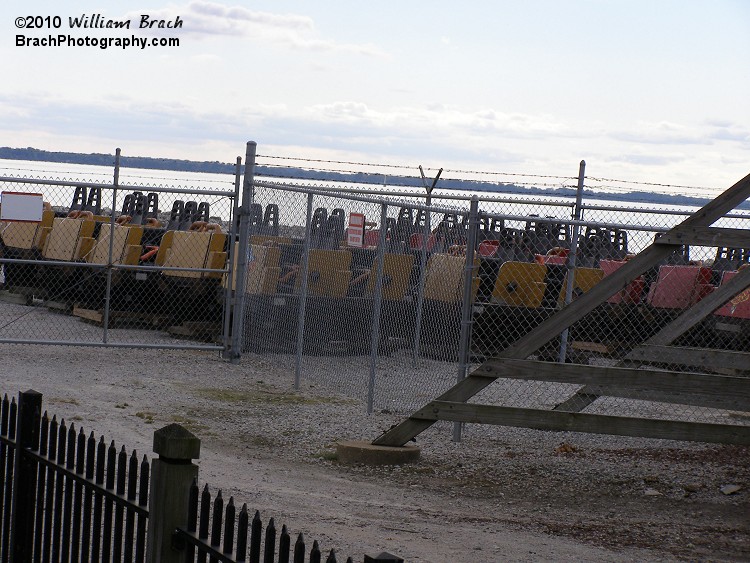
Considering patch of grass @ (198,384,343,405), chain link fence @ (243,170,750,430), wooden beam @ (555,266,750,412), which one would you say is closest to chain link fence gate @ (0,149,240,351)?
chain link fence @ (243,170,750,430)

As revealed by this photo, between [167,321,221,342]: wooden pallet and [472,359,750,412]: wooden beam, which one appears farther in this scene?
[167,321,221,342]: wooden pallet

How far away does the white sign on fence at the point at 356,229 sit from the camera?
13.1 metres

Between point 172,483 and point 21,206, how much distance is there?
35.8ft

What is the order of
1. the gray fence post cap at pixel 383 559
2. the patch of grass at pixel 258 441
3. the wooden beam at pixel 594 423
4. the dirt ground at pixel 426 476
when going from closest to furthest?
1. the gray fence post cap at pixel 383 559
2. the dirt ground at pixel 426 476
3. the wooden beam at pixel 594 423
4. the patch of grass at pixel 258 441

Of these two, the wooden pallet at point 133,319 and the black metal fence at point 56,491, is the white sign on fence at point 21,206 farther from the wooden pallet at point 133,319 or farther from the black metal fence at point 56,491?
the black metal fence at point 56,491

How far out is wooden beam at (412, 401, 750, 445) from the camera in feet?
26.7

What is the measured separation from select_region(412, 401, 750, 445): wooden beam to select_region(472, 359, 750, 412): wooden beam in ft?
0.77

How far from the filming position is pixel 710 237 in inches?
306

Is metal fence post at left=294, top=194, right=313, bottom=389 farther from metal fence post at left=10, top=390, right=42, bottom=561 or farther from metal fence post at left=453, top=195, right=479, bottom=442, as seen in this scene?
metal fence post at left=10, top=390, right=42, bottom=561

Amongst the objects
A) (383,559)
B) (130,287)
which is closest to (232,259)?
(130,287)

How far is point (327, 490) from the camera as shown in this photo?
27.4 ft

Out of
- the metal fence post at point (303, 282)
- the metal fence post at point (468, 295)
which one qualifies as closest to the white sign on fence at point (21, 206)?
the metal fence post at point (303, 282)

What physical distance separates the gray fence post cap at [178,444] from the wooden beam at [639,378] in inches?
194

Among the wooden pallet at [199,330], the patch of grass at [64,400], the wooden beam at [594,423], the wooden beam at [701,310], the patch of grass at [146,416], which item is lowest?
the patch of grass at [146,416]
